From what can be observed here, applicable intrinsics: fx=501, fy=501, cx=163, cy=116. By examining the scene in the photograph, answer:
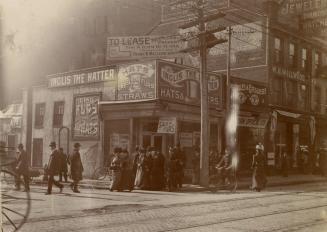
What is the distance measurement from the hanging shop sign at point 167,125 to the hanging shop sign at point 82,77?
4701mm

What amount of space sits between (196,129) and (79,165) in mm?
8848

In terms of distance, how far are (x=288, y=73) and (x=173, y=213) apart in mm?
23122

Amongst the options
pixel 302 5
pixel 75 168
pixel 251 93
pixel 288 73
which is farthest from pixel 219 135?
pixel 302 5

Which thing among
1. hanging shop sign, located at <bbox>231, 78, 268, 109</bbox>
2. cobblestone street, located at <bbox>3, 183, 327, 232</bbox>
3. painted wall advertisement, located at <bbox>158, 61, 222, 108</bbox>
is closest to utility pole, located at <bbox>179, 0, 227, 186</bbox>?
painted wall advertisement, located at <bbox>158, 61, 222, 108</bbox>

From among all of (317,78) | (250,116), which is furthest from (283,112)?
(317,78)

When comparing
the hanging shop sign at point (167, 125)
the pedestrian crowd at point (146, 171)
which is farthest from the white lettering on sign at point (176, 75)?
the pedestrian crowd at point (146, 171)

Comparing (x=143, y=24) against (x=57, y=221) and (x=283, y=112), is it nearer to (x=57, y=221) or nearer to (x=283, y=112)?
(x=283, y=112)

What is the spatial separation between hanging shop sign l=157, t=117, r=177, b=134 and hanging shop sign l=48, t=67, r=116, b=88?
4.70 m

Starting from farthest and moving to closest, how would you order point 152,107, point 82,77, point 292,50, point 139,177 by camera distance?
point 292,50, point 82,77, point 152,107, point 139,177

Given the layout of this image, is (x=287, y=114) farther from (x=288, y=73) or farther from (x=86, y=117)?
(x=86, y=117)

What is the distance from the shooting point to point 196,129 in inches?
987

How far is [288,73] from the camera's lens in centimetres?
3278

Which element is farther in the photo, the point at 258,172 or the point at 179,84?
the point at 179,84

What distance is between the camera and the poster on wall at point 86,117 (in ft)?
84.1
